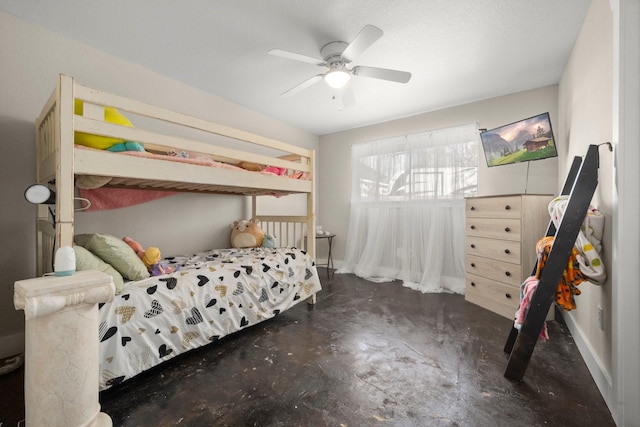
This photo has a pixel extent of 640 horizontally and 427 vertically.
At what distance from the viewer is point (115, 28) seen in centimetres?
192

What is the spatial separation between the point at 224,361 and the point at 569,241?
2.11 m

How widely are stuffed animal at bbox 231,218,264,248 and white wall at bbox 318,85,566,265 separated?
1726 millimetres

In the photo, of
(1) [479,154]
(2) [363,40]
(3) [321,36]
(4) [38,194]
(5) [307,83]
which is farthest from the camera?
(1) [479,154]

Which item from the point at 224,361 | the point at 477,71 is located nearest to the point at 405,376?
the point at 224,361

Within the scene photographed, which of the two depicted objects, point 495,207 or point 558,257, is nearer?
point 558,257

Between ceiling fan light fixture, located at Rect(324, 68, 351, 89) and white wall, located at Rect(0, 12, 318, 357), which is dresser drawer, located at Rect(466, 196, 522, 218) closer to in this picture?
ceiling fan light fixture, located at Rect(324, 68, 351, 89)

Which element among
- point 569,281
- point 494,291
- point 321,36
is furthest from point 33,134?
point 494,291

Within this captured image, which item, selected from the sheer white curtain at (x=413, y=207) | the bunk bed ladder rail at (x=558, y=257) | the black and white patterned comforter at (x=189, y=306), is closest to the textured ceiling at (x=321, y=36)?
the sheer white curtain at (x=413, y=207)

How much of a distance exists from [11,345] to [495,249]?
391 cm

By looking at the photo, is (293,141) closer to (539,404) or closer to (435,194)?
(435,194)

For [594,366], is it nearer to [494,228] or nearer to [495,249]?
[495,249]

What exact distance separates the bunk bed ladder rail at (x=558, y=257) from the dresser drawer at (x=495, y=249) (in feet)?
3.48

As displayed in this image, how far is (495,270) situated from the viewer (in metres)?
2.51

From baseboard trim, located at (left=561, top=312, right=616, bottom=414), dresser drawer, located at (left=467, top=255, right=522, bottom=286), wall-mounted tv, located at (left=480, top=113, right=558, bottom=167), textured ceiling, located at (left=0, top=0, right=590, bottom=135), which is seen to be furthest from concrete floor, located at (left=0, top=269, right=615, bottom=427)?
textured ceiling, located at (left=0, top=0, right=590, bottom=135)
